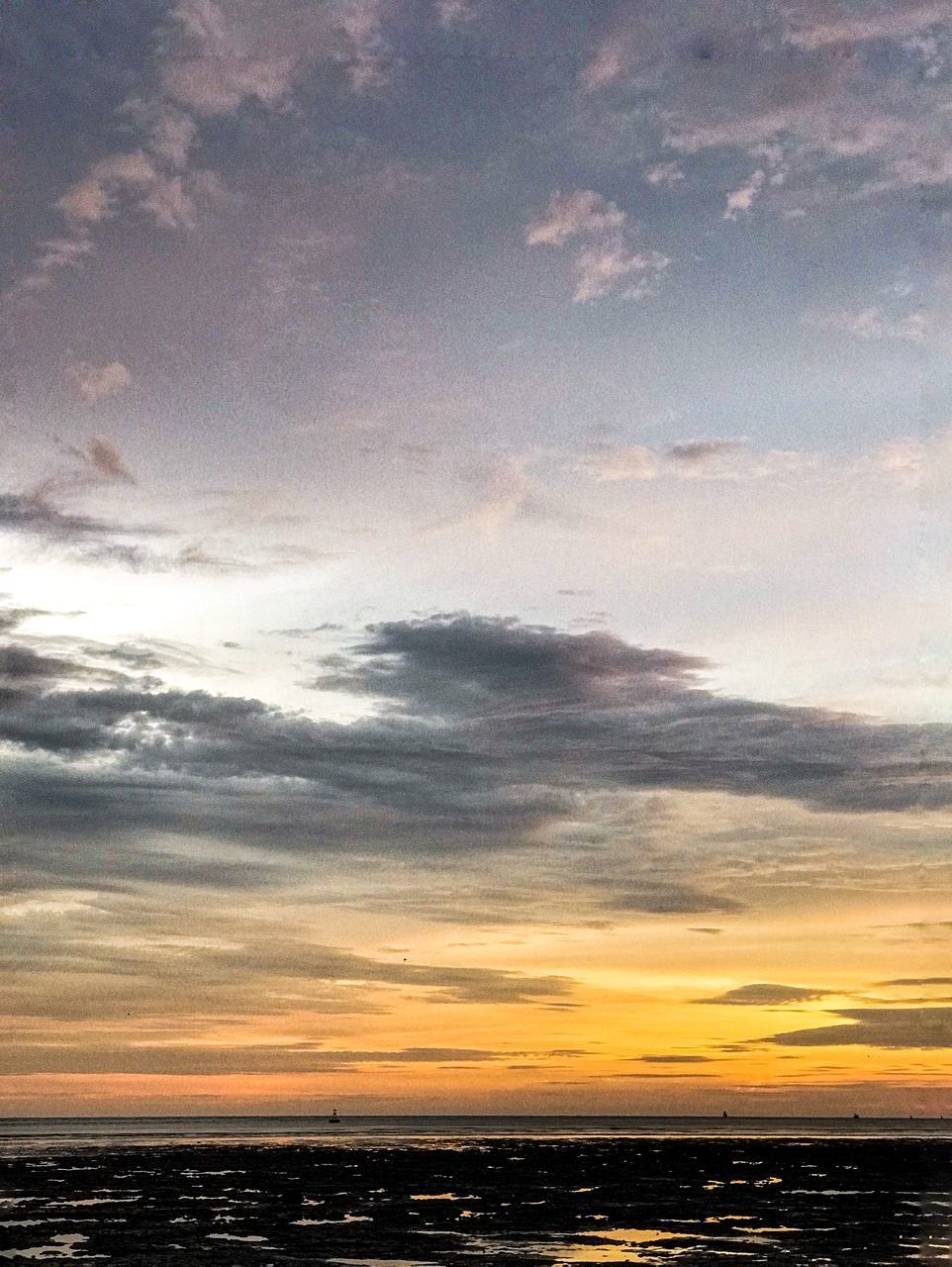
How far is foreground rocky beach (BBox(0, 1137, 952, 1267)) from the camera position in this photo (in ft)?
141

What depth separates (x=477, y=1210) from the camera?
182ft

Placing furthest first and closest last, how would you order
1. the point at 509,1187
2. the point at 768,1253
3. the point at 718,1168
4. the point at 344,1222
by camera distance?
the point at 718,1168 → the point at 509,1187 → the point at 344,1222 → the point at 768,1253

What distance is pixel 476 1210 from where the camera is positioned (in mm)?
55344

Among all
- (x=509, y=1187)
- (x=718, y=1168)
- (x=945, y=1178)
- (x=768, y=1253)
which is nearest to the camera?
(x=768, y=1253)

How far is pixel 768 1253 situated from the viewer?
42.7 metres

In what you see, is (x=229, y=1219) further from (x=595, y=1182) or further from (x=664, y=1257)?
(x=595, y=1182)

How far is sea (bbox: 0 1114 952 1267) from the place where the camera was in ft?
140

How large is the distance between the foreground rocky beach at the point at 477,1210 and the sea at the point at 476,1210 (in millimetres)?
148

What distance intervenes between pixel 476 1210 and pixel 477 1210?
0.14ft

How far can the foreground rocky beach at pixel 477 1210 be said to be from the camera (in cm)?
4291

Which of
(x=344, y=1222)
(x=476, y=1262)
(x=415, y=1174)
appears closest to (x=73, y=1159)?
(x=415, y=1174)

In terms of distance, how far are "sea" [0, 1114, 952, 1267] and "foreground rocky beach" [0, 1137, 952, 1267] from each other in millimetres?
148

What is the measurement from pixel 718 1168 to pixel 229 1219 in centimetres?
4147

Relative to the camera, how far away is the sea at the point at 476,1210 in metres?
42.7
